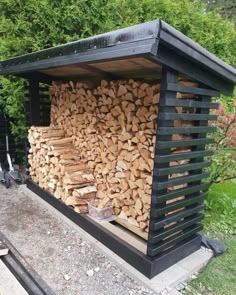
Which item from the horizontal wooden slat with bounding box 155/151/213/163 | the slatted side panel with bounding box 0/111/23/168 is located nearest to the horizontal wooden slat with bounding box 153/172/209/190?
the horizontal wooden slat with bounding box 155/151/213/163

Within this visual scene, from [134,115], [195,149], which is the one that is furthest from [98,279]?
[134,115]

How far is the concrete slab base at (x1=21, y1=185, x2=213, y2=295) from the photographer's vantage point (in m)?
2.18

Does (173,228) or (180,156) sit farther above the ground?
(180,156)

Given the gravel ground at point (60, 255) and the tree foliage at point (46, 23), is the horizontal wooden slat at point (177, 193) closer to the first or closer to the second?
the gravel ground at point (60, 255)

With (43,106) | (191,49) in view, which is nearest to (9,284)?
(191,49)

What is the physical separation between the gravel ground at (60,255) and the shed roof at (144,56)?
1.71m

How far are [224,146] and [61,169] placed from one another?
202 centimetres

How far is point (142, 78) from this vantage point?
290 centimetres

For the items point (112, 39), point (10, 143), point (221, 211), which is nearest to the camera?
point (112, 39)

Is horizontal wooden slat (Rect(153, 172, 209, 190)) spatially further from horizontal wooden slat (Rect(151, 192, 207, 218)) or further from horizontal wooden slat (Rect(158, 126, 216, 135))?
horizontal wooden slat (Rect(158, 126, 216, 135))

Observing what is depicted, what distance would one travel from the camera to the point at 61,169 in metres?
3.32

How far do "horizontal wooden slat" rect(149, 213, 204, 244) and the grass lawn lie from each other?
0.42 meters

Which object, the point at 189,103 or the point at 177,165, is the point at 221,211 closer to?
the point at 177,165

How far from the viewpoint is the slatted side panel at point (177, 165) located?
6.57ft
